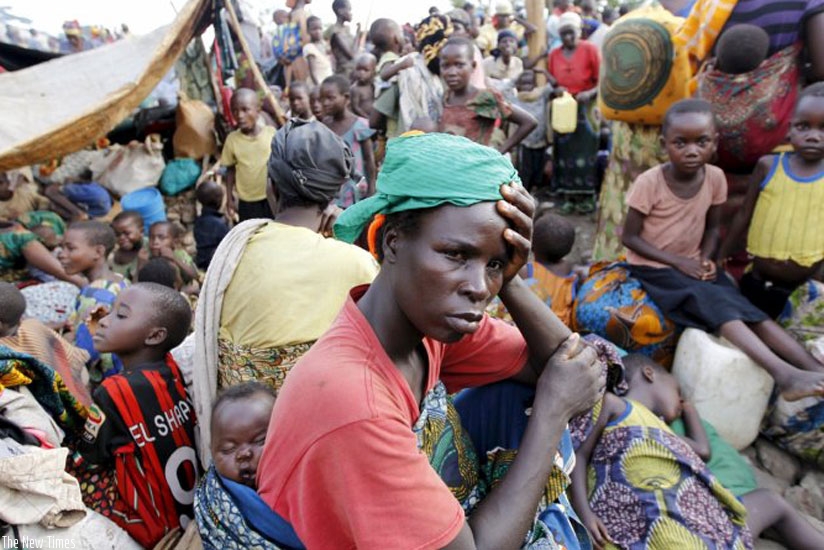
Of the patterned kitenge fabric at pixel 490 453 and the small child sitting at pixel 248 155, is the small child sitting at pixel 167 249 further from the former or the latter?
the patterned kitenge fabric at pixel 490 453

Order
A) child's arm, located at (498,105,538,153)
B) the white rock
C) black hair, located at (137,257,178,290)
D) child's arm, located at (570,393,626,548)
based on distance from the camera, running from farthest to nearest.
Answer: child's arm, located at (498,105,538,153) → black hair, located at (137,257,178,290) → the white rock → child's arm, located at (570,393,626,548)

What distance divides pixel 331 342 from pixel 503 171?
472mm

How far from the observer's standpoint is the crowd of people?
118 cm

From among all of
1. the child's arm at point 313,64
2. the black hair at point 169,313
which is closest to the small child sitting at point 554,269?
the black hair at point 169,313

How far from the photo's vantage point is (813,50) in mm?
3199

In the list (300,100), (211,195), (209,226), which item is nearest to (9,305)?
(209,226)

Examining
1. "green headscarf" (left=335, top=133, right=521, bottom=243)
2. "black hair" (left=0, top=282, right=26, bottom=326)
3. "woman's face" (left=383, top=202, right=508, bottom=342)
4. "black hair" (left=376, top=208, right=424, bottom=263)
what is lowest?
"black hair" (left=0, top=282, right=26, bottom=326)

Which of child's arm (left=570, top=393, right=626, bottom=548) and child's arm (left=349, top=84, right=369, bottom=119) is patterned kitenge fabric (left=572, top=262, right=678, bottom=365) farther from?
child's arm (left=349, top=84, right=369, bottom=119)

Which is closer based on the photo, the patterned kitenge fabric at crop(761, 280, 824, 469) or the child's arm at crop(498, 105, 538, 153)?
the patterned kitenge fabric at crop(761, 280, 824, 469)

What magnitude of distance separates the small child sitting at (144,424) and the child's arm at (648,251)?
2.33 metres

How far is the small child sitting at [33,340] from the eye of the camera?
8.03 feet

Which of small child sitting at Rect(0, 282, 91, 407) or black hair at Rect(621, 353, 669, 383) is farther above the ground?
small child sitting at Rect(0, 282, 91, 407)

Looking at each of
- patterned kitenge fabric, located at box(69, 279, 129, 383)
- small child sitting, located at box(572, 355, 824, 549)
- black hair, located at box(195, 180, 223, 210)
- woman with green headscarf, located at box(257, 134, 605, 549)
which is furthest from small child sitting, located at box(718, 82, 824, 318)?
black hair, located at box(195, 180, 223, 210)

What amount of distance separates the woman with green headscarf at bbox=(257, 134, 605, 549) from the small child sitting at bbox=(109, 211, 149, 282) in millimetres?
3572
